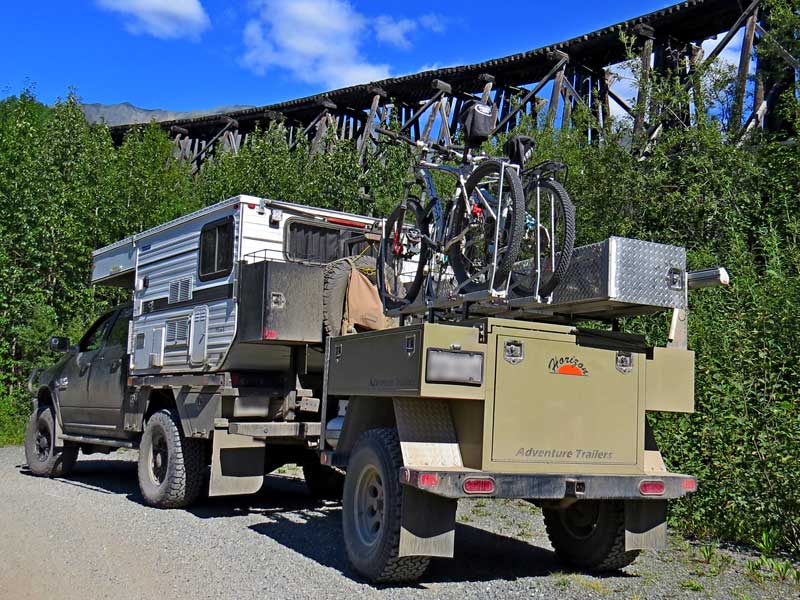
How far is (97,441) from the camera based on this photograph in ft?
34.1

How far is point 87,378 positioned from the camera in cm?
1098

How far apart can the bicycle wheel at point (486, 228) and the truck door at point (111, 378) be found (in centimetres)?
517

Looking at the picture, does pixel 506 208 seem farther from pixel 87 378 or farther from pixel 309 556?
pixel 87 378

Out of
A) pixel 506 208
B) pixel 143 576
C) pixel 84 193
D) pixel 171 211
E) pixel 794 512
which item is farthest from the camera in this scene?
pixel 171 211

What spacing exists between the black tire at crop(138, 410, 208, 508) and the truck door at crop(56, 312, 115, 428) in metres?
1.92

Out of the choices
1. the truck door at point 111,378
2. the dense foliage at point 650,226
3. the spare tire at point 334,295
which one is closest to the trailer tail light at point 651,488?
the dense foliage at point 650,226

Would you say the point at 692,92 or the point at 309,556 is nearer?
the point at 309,556

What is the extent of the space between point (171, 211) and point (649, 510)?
18125mm

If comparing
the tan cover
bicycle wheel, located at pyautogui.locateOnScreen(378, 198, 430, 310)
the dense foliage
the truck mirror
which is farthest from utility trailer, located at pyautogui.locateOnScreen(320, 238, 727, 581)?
the truck mirror

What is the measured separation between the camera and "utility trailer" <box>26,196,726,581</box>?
5.48 metres

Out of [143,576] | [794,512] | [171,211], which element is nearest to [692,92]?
[794,512]

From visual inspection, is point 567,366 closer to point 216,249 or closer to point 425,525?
point 425,525

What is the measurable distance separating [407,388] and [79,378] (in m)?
7.08

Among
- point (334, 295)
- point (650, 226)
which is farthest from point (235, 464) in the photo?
point (650, 226)
